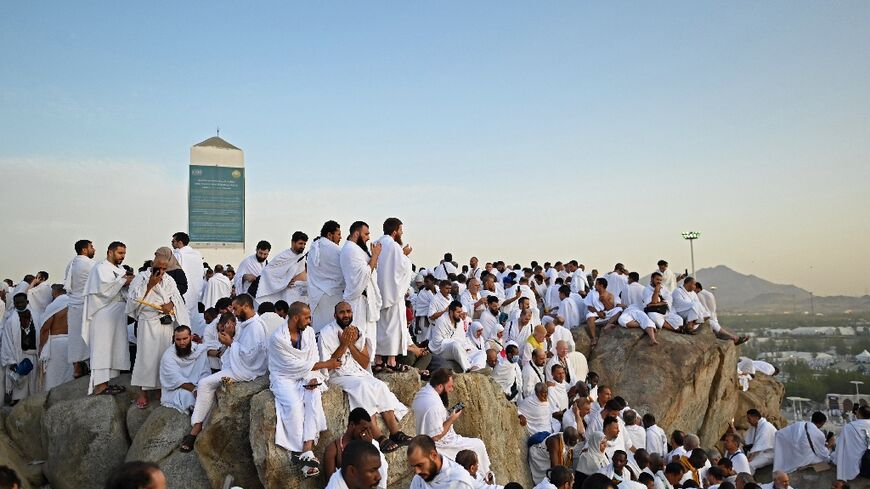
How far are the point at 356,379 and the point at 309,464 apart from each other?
4.06 ft

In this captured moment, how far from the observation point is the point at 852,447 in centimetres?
1197

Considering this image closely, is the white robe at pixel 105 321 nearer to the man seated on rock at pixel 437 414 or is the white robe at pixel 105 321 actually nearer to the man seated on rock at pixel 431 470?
the man seated on rock at pixel 437 414

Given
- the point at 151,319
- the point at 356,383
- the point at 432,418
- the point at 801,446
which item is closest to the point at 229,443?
the point at 356,383

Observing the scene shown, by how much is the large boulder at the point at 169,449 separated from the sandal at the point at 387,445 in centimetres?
233

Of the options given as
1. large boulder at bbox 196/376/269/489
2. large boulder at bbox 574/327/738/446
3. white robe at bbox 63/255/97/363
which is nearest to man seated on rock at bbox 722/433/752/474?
large boulder at bbox 574/327/738/446

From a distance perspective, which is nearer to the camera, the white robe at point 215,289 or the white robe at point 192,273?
the white robe at point 192,273

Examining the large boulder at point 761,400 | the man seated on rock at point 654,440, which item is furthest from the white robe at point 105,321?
the large boulder at point 761,400

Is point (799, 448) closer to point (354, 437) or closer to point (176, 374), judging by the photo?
point (354, 437)

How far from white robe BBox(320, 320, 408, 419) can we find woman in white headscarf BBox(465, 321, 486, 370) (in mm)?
3741

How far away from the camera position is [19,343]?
39.9 feet

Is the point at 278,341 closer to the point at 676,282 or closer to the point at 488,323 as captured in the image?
the point at 488,323

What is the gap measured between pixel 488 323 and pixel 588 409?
13.4ft

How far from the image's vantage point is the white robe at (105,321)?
10.2 metres

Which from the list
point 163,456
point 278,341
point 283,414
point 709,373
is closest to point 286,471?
point 283,414
